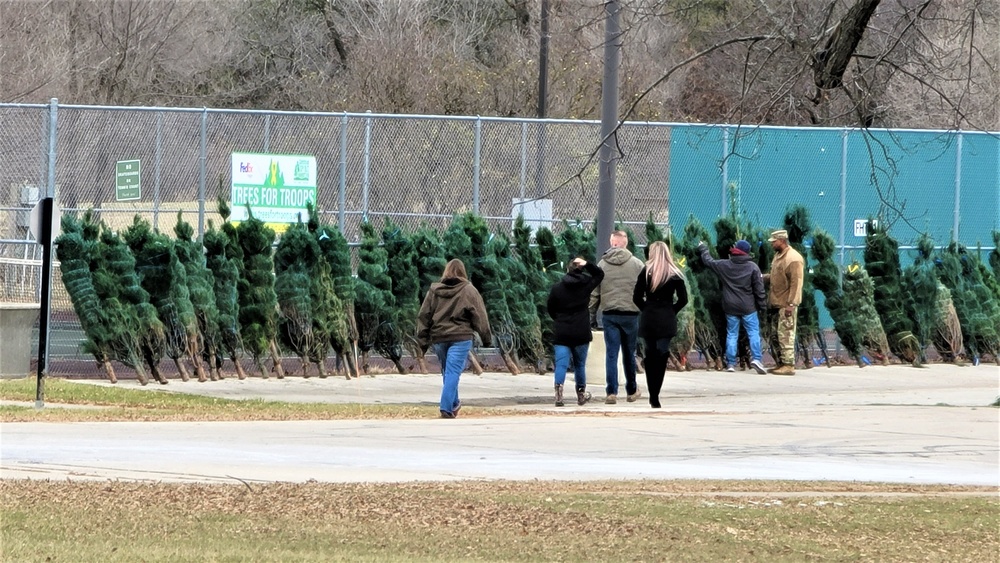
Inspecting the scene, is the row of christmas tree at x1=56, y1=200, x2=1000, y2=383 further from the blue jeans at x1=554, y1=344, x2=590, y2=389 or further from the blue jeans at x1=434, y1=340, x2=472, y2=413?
the blue jeans at x1=434, y1=340, x2=472, y2=413

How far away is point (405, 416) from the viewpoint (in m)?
13.9

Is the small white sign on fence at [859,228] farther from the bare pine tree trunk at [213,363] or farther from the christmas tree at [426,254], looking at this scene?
the bare pine tree trunk at [213,363]

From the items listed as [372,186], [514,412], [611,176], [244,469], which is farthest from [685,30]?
[244,469]

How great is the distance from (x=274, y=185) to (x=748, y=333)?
650 centimetres

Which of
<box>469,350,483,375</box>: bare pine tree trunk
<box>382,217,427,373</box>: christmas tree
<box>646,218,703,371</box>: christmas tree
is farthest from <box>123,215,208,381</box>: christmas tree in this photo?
<box>646,218,703,371</box>: christmas tree

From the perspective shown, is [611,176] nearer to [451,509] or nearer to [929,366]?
[929,366]

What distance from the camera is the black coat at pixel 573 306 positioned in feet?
49.7

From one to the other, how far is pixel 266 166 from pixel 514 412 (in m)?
6.61

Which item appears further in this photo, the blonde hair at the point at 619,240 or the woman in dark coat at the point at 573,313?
the blonde hair at the point at 619,240

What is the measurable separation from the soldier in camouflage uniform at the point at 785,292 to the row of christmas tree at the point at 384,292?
0.71 meters

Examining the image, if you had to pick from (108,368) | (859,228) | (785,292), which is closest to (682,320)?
(785,292)

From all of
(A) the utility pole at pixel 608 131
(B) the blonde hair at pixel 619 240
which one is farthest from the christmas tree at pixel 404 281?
(B) the blonde hair at pixel 619 240

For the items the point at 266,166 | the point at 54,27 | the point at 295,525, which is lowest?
the point at 295,525

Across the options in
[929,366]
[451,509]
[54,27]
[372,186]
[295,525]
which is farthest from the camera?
[54,27]
